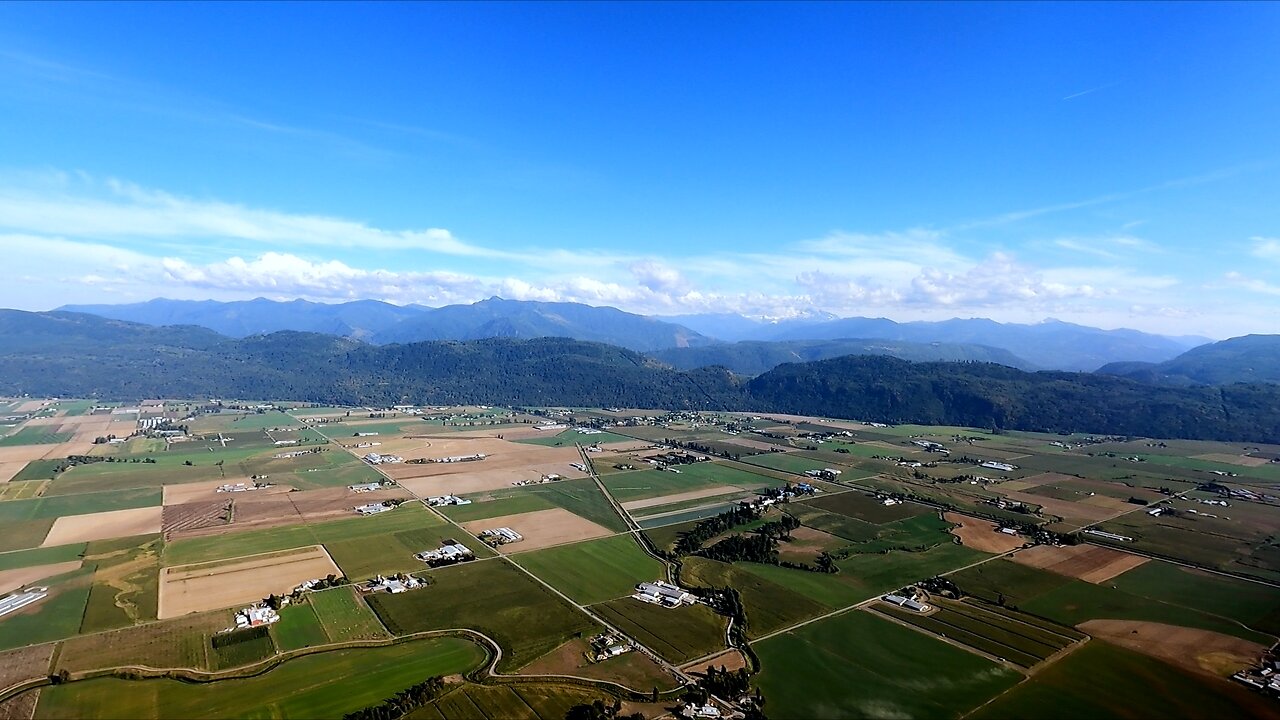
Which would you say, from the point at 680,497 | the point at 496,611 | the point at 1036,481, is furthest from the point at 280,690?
the point at 1036,481

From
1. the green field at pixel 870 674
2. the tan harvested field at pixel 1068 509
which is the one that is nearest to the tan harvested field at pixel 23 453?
the green field at pixel 870 674

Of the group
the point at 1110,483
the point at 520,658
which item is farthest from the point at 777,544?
the point at 1110,483

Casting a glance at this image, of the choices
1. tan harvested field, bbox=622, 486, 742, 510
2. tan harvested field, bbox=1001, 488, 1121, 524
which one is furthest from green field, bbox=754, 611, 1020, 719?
tan harvested field, bbox=1001, 488, 1121, 524

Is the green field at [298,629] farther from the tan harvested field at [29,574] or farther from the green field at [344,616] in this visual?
the tan harvested field at [29,574]

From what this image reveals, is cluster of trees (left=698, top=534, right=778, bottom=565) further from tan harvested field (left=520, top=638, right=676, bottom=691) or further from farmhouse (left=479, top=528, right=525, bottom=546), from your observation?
tan harvested field (left=520, top=638, right=676, bottom=691)

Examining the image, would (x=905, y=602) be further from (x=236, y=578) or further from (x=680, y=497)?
(x=236, y=578)

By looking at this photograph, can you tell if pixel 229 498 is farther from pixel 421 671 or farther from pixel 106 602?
pixel 421 671
